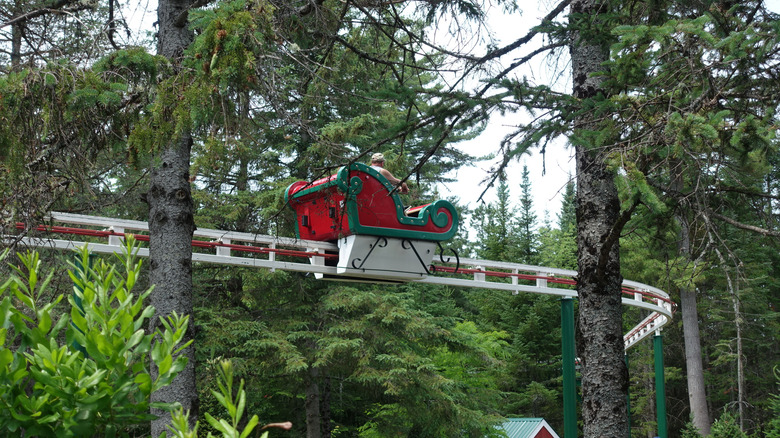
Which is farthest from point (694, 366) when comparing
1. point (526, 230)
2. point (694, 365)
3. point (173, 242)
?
point (173, 242)

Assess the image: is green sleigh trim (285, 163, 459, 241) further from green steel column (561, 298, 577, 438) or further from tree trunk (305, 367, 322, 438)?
tree trunk (305, 367, 322, 438)

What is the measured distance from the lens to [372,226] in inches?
339

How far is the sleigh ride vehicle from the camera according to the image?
8.46 m

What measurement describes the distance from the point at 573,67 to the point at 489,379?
13.5 m

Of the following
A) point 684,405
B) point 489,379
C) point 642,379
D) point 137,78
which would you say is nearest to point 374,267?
point 137,78

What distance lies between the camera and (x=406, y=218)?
892 centimetres

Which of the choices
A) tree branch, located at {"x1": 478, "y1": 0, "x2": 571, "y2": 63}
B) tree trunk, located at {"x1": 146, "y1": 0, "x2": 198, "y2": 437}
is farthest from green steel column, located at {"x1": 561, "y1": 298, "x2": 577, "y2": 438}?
tree trunk, located at {"x1": 146, "y1": 0, "x2": 198, "y2": 437}

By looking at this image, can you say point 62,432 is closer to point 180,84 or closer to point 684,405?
point 180,84

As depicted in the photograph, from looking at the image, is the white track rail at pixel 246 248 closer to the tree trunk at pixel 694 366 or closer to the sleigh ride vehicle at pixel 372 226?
the sleigh ride vehicle at pixel 372 226

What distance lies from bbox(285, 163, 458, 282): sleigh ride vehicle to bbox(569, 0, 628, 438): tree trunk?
2.63 meters

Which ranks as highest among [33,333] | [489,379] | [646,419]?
[33,333]

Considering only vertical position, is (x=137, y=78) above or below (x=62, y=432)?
above

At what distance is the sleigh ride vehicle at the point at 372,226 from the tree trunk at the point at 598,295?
8.62 feet

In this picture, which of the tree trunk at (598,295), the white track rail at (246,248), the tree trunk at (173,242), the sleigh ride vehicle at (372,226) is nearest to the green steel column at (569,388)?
the white track rail at (246,248)
